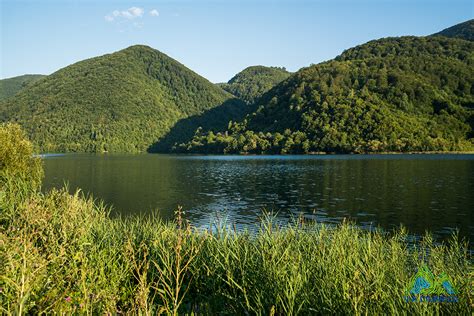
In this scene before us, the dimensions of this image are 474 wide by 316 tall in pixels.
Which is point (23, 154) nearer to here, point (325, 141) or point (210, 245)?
point (210, 245)

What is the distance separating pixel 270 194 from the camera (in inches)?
2041

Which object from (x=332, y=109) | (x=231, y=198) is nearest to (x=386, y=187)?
(x=231, y=198)

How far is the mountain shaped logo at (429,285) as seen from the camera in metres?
7.18

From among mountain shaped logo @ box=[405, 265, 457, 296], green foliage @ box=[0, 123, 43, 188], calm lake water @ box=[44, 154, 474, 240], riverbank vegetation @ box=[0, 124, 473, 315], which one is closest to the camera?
riverbank vegetation @ box=[0, 124, 473, 315]

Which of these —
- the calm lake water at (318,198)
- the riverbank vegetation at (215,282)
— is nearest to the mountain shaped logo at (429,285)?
the riverbank vegetation at (215,282)

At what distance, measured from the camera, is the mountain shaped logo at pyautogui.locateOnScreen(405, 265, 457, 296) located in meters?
7.18

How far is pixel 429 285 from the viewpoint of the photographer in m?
7.58

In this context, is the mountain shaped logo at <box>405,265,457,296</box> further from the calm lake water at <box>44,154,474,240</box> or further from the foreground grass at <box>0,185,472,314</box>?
the calm lake water at <box>44,154,474,240</box>

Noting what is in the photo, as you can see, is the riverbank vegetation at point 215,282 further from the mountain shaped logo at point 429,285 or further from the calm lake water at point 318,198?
the calm lake water at point 318,198

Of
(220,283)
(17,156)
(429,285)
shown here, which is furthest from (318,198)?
(429,285)

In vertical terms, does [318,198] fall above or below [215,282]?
below

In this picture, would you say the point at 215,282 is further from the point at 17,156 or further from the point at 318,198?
the point at 318,198

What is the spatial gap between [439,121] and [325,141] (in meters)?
54.7

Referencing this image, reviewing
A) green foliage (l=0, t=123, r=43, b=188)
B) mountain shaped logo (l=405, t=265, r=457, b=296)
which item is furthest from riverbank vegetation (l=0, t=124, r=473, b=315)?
green foliage (l=0, t=123, r=43, b=188)
